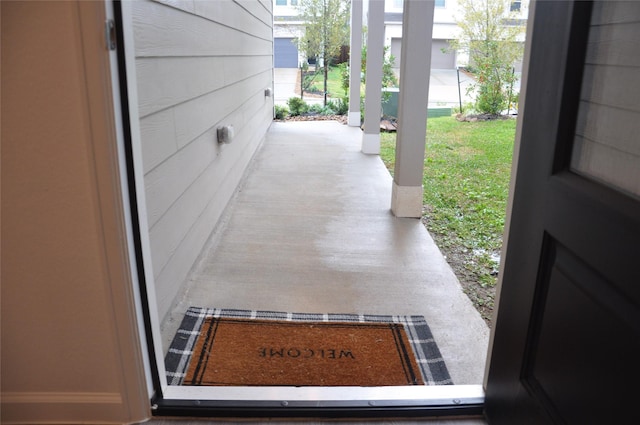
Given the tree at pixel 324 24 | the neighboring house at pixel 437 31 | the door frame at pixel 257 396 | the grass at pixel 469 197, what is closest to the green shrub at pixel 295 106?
the tree at pixel 324 24

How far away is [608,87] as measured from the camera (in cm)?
106

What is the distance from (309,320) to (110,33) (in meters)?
1.48

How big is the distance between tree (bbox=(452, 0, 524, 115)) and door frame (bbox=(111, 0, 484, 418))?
333 inches

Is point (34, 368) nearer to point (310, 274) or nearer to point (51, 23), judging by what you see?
point (51, 23)

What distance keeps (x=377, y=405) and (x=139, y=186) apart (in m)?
1.01

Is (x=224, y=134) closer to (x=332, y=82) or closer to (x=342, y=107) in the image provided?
(x=342, y=107)

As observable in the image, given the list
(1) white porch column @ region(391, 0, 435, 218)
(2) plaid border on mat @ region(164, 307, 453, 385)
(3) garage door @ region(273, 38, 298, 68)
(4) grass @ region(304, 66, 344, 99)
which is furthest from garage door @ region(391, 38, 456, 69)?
(2) plaid border on mat @ region(164, 307, 453, 385)

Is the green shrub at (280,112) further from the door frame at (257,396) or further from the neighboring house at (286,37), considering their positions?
the door frame at (257,396)

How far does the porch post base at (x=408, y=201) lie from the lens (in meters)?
3.71

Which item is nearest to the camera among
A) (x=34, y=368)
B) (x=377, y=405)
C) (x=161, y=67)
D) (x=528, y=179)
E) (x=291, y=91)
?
(x=528, y=179)

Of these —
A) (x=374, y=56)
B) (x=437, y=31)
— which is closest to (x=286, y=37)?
(x=437, y=31)

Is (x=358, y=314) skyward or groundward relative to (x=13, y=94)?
groundward

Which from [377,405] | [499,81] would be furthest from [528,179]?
[499,81]

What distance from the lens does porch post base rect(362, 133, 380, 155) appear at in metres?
5.98
